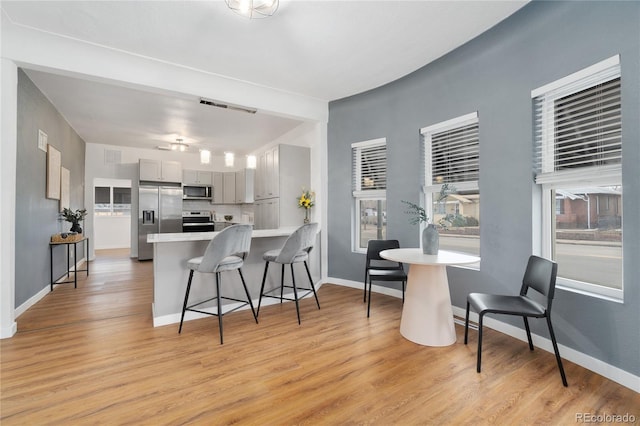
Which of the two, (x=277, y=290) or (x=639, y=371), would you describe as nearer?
(x=639, y=371)

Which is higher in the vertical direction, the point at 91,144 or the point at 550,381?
the point at 91,144

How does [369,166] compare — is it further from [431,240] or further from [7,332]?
[7,332]

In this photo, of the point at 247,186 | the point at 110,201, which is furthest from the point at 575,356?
the point at 110,201

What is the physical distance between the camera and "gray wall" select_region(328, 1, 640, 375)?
180 cm

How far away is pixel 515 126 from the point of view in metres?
2.49

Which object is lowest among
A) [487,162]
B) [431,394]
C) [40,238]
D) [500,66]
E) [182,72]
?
[431,394]

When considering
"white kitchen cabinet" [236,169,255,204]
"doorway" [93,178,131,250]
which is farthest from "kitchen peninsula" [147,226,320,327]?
"doorway" [93,178,131,250]

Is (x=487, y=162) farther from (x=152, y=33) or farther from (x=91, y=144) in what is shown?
(x=91, y=144)

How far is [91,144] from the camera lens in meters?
6.55

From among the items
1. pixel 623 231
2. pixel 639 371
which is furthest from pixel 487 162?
pixel 639 371

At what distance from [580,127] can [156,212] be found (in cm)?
751

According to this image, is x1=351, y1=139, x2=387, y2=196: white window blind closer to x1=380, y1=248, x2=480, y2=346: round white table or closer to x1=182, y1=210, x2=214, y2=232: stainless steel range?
x1=380, y1=248, x2=480, y2=346: round white table

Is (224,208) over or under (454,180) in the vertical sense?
under

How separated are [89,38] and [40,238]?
259cm
